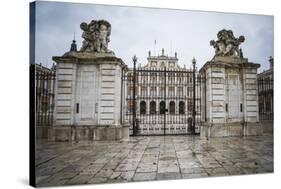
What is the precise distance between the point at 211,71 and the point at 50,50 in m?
3.40

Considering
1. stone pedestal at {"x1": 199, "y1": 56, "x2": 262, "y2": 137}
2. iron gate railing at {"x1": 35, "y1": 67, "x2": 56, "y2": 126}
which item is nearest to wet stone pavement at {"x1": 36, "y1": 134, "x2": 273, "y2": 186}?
stone pedestal at {"x1": 199, "y1": 56, "x2": 262, "y2": 137}

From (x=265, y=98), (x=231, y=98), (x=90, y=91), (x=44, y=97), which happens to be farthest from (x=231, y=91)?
(x=44, y=97)

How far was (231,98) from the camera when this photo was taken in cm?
611

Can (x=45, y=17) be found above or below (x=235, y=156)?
above

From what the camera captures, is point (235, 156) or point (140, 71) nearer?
point (235, 156)

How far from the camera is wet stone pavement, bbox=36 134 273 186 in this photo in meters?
4.52

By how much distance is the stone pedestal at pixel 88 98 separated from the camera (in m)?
5.16

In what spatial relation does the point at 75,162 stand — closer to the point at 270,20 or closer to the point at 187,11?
the point at 187,11

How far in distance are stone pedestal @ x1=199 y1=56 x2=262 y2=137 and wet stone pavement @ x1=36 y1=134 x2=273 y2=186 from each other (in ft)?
0.81

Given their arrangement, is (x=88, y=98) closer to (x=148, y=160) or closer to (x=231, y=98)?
(x=148, y=160)

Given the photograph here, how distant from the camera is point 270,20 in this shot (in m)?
5.77

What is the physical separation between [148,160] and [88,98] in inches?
60.3

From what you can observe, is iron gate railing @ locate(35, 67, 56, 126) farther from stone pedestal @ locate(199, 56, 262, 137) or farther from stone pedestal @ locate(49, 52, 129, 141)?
stone pedestal @ locate(199, 56, 262, 137)

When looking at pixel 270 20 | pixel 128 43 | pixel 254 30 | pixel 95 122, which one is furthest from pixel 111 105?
pixel 270 20
